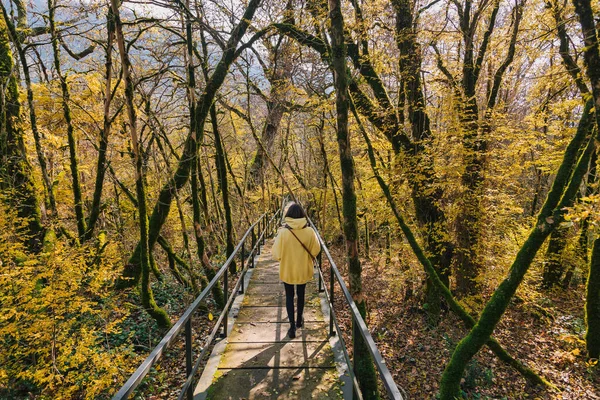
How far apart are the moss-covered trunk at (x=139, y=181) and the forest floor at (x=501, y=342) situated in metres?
4.32

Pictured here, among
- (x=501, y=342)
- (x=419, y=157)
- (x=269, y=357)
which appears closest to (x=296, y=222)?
(x=269, y=357)

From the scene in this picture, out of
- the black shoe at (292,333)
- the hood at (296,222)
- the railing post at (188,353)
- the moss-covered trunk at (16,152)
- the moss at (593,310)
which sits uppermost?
the moss-covered trunk at (16,152)

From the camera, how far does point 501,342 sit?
805 cm

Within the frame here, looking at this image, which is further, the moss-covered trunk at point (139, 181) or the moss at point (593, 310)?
the moss at point (593, 310)

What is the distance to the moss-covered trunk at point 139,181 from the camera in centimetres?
494

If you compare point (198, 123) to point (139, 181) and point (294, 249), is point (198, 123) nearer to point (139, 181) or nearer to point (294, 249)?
point (139, 181)

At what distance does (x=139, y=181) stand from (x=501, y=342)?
8.75 meters

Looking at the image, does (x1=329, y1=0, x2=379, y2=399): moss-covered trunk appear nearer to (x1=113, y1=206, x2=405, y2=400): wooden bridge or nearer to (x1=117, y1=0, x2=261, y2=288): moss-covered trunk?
(x1=113, y1=206, x2=405, y2=400): wooden bridge

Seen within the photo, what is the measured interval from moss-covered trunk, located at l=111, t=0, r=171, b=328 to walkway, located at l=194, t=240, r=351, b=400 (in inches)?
75.6

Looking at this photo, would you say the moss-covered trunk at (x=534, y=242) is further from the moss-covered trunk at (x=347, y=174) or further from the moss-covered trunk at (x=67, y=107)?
the moss-covered trunk at (x=67, y=107)

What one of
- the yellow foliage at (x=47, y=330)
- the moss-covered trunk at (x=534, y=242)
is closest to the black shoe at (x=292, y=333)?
the yellow foliage at (x=47, y=330)

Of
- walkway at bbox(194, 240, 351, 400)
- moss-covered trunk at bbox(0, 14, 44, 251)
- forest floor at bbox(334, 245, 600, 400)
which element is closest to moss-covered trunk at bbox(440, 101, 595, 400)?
forest floor at bbox(334, 245, 600, 400)

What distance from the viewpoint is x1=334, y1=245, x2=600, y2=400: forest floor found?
6.70m

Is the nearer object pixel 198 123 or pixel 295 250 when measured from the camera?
pixel 295 250
